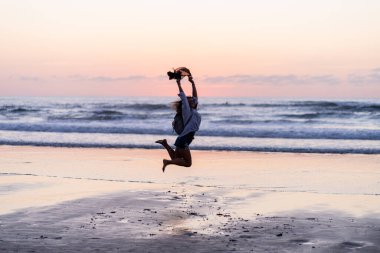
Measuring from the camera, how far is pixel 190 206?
1002 cm

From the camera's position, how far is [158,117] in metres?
50.9

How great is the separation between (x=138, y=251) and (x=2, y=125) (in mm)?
31038

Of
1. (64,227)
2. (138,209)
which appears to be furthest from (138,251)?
(138,209)

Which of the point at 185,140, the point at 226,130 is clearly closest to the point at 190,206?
the point at 185,140

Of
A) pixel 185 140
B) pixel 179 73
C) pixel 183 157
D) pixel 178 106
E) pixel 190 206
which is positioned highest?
pixel 179 73

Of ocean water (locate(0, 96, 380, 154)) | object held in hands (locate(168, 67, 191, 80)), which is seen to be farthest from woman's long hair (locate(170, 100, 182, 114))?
ocean water (locate(0, 96, 380, 154))

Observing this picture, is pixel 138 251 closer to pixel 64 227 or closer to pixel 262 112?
pixel 64 227

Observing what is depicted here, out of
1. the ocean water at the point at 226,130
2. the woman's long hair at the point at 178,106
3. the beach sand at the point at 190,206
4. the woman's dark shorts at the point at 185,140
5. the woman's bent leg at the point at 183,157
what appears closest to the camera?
the beach sand at the point at 190,206

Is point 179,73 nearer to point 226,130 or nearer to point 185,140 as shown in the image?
point 185,140

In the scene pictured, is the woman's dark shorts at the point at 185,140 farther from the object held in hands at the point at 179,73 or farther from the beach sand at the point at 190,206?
the object held in hands at the point at 179,73

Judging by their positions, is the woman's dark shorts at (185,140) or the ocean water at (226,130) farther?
the ocean water at (226,130)

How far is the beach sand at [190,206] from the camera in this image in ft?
24.2

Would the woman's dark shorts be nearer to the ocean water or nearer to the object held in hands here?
the object held in hands


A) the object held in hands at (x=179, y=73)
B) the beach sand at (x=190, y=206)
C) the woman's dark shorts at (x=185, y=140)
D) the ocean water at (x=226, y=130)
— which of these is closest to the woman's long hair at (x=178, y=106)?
the woman's dark shorts at (x=185, y=140)
